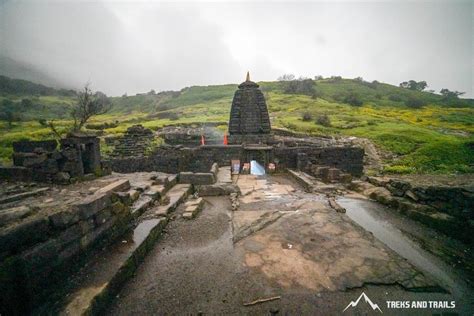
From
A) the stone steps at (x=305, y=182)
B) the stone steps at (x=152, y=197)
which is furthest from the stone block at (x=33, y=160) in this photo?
the stone steps at (x=305, y=182)

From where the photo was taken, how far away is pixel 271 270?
3.91 m

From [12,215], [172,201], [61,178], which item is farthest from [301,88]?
[12,215]

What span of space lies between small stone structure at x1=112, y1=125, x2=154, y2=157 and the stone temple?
10.5 metres

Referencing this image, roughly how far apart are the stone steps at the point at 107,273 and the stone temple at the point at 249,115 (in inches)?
610

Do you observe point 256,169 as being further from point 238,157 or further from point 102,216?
point 102,216

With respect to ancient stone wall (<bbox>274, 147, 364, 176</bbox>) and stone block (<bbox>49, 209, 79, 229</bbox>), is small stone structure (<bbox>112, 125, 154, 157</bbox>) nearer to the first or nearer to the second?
ancient stone wall (<bbox>274, 147, 364, 176</bbox>)

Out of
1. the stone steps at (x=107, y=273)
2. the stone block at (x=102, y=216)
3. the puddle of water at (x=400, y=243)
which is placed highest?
the stone block at (x=102, y=216)

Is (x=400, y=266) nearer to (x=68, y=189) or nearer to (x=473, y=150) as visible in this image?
(x=68, y=189)

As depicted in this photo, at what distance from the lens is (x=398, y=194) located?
6.98m

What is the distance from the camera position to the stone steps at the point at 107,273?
289 cm

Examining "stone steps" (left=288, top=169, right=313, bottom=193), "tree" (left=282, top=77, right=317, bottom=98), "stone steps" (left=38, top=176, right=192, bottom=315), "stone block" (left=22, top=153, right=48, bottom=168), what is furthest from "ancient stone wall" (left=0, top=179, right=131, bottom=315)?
"tree" (left=282, top=77, right=317, bottom=98)

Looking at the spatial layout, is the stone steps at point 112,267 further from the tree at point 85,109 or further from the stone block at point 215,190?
the tree at point 85,109

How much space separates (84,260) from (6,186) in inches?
247

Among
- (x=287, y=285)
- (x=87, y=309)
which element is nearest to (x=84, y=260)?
(x=87, y=309)
